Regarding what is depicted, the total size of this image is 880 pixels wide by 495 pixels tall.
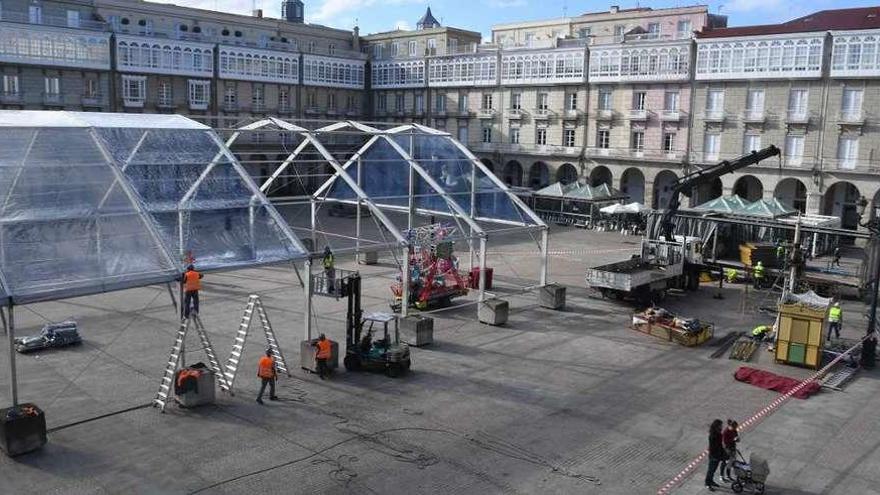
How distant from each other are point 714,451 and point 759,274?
74.7 ft

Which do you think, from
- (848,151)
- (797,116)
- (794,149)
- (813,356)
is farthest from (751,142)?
(813,356)

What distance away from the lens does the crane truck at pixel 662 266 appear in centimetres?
3247

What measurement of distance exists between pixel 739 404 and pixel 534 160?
47.8m

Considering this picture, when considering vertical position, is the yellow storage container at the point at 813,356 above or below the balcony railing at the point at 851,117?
below

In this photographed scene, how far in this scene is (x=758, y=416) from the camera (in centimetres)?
2014

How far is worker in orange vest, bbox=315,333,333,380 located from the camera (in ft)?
71.1

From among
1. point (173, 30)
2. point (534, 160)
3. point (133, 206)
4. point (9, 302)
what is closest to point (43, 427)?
point (9, 302)

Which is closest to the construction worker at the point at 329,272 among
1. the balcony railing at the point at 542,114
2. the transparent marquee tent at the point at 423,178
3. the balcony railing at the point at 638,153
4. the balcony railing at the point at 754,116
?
the transparent marquee tent at the point at 423,178

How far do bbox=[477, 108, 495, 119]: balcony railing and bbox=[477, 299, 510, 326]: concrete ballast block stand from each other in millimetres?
43041

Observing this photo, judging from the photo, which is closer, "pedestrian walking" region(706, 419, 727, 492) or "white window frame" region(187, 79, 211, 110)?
"pedestrian walking" region(706, 419, 727, 492)

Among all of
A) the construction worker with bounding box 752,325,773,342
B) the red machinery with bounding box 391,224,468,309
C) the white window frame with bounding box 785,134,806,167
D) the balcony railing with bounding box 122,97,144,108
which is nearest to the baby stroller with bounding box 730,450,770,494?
the construction worker with bounding box 752,325,773,342

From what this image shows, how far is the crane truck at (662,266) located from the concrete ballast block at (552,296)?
2.17 meters

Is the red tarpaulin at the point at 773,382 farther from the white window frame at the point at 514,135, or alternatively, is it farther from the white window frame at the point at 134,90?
the white window frame at the point at 134,90

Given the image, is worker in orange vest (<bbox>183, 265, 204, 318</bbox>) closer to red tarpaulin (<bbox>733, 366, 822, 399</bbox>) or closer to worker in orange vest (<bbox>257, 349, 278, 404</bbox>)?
worker in orange vest (<bbox>257, 349, 278, 404</bbox>)
